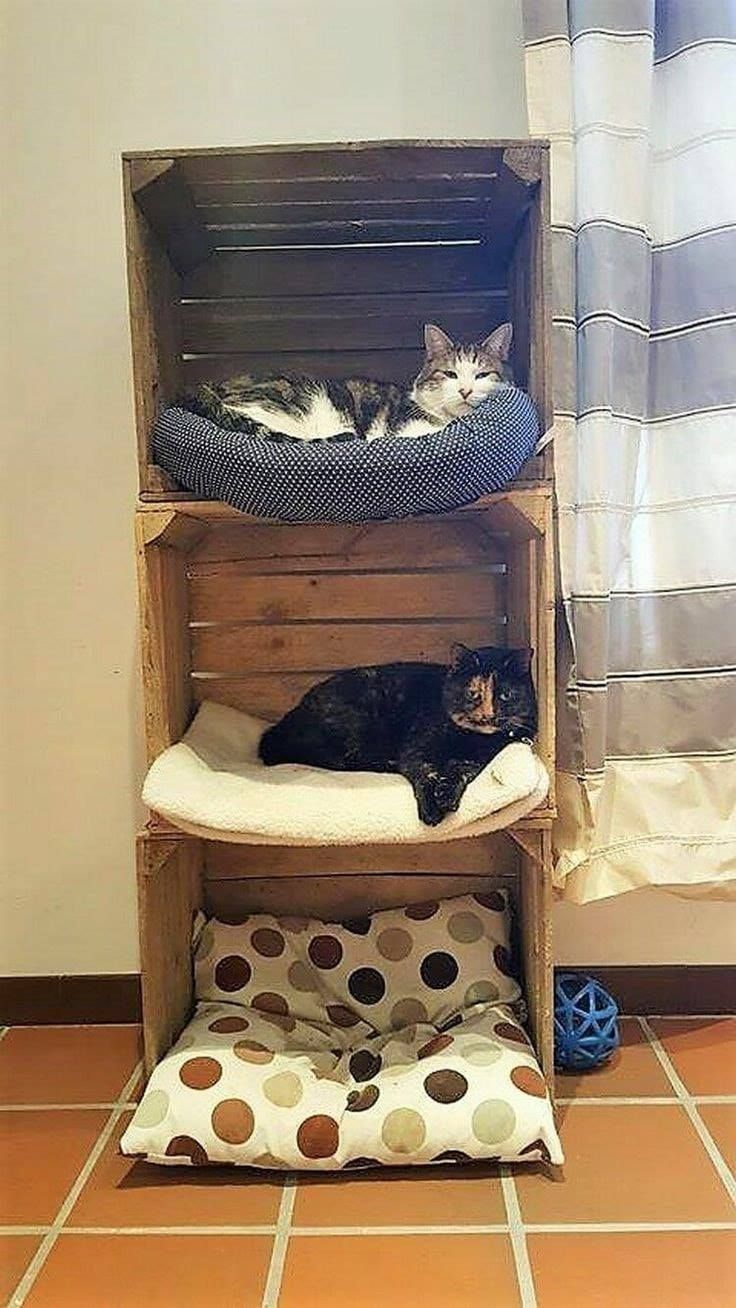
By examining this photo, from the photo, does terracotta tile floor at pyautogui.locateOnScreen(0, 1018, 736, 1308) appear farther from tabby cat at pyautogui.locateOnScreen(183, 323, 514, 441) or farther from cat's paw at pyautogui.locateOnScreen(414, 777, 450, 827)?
tabby cat at pyautogui.locateOnScreen(183, 323, 514, 441)

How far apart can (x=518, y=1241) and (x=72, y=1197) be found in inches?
23.1

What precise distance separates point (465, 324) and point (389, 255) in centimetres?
17

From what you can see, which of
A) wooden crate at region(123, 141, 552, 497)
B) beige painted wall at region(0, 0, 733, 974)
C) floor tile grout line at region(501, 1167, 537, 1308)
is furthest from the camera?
beige painted wall at region(0, 0, 733, 974)

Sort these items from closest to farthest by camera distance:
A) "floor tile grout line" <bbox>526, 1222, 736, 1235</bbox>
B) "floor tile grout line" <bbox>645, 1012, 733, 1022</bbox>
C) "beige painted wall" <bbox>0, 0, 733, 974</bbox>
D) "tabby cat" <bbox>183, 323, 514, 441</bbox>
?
1. "floor tile grout line" <bbox>526, 1222, 736, 1235</bbox>
2. "tabby cat" <bbox>183, 323, 514, 441</bbox>
3. "beige painted wall" <bbox>0, 0, 733, 974</bbox>
4. "floor tile grout line" <bbox>645, 1012, 733, 1022</bbox>

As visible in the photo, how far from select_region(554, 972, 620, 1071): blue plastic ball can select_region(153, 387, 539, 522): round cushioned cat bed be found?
32.5 inches

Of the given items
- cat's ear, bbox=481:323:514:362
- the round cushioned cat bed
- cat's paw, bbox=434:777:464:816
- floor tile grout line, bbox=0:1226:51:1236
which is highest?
cat's ear, bbox=481:323:514:362

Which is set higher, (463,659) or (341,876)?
(463,659)

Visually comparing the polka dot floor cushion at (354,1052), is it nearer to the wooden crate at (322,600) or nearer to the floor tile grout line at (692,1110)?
the floor tile grout line at (692,1110)

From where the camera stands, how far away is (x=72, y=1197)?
1434mm

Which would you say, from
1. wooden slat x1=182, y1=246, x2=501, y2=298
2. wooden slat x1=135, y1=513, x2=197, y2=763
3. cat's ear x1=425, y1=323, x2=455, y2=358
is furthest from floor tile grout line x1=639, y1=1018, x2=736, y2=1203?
wooden slat x1=182, y1=246, x2=501, y2=298

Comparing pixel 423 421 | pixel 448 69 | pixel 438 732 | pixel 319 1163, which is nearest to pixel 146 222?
pixel 423 421

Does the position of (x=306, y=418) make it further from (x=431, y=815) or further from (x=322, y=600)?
(x=431, y=815)

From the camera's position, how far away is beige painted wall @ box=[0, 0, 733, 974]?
1.78 metres

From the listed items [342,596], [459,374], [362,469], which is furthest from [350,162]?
[342,596]
